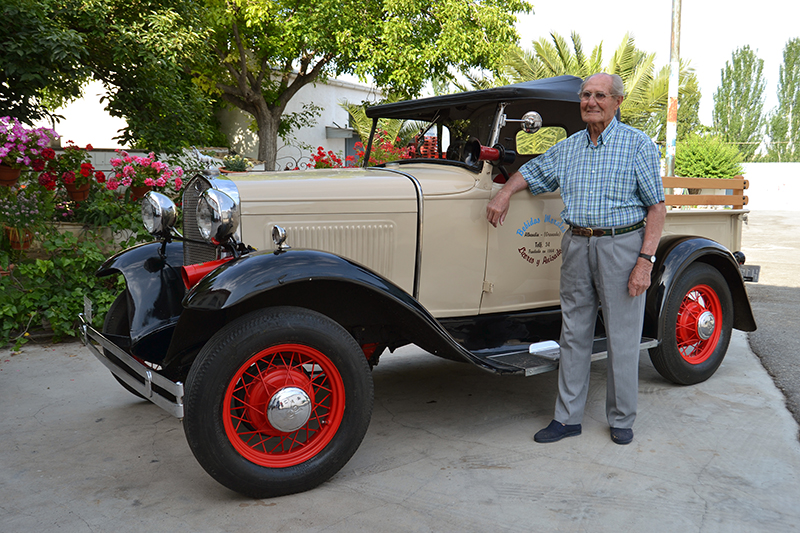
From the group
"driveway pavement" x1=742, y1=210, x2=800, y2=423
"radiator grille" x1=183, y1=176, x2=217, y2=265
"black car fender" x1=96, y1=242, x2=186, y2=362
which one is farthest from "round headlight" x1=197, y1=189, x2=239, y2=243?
"driveway pavement" x1=742, y1=210, x2=800, y2=423

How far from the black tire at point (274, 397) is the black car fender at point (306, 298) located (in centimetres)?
15

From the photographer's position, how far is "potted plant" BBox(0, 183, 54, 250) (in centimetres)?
499

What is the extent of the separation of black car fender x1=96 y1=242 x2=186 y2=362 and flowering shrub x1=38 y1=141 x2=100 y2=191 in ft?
7.83

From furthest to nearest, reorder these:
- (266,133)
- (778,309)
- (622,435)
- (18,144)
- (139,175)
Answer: (266,133)
(778,309)
(139,175)
(18,144)
(622,435)

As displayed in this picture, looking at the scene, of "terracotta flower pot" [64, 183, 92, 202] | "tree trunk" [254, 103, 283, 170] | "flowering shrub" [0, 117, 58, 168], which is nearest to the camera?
"flowering shrub" [0, 117, 58, 168]

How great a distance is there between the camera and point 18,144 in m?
5.29

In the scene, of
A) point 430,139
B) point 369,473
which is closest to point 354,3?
point 430,139

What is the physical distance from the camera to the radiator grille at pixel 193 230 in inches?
129

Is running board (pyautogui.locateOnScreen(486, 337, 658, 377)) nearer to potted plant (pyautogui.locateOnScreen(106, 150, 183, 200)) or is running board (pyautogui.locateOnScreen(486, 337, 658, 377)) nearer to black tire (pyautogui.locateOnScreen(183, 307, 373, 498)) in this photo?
black tire (pyautogui.locateOnScreen(183, 307, 373, 498))

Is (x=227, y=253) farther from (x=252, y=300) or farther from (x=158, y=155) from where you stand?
(x=158, y=155)

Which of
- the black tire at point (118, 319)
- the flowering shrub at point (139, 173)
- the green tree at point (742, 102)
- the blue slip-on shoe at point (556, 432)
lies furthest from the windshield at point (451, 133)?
the green tree at point (742, 102)

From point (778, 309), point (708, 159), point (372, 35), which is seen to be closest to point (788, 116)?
point (708, 159)

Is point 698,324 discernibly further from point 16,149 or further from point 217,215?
point 16,149

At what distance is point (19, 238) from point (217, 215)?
3.17m
